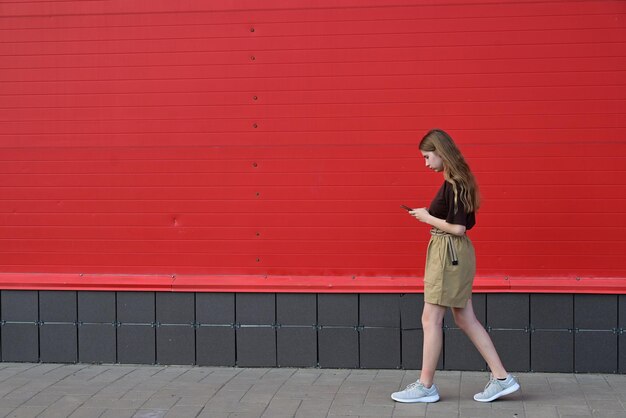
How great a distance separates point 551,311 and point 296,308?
169 centimetres

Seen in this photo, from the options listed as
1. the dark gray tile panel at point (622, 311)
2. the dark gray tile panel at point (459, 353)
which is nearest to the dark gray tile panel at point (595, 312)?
the dark gray tile panel at point (622, 311)

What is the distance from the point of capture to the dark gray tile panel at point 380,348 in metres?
6.62

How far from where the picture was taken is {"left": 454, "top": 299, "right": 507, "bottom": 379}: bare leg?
227 inches

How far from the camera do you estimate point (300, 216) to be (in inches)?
260

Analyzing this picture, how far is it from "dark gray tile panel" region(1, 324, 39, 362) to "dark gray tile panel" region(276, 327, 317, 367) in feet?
5.69

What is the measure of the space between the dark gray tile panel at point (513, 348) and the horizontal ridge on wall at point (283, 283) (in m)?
0.30

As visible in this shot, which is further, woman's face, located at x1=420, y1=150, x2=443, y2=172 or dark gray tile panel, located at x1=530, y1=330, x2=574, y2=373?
dark gray tile panel, located at x1=530, y1=330, x2=574, y2=373

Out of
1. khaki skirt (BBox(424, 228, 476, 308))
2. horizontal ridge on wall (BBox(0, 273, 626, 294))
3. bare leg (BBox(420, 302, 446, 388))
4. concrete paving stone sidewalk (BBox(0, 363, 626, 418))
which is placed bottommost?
concrete paving stone sidewalk (BBox(0, 363, 626, 418))

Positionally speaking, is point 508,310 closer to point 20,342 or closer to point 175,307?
point 175,307

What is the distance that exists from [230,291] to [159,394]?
0.95 m

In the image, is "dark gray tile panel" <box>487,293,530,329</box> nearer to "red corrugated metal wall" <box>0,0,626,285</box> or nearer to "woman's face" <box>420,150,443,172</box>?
"red corrugated metal wall" <box>0,0,626,285</box>

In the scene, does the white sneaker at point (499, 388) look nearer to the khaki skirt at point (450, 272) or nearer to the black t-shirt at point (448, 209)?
the khaki skirt at point (450, 272)

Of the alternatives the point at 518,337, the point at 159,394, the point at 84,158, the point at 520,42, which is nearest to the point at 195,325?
the point at 159,394

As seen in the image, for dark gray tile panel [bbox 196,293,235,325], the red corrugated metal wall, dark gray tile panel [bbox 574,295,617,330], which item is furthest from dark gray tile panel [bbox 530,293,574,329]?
dark gray tile panel [bbox 196,293,235,325]
